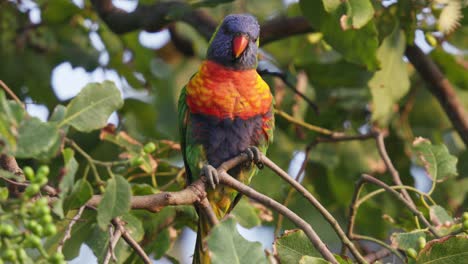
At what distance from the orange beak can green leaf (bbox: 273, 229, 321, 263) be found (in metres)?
1.26

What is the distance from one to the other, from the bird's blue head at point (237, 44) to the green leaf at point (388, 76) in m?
0.53

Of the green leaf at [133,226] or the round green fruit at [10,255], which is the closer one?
the round green fruit at [10,255]

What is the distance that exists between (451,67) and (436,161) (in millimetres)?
1189

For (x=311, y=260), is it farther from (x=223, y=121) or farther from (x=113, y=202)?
(x=223, y=121)

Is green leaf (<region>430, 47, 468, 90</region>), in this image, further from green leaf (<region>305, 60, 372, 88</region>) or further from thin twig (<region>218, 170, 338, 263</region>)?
thin twig (<region>218, 170, 338, 263</region>)

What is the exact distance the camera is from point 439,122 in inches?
150

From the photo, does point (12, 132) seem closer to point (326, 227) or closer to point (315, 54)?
point (326, 227)

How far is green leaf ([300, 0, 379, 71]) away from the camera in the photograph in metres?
2.80

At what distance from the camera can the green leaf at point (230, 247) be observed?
153 centimetres

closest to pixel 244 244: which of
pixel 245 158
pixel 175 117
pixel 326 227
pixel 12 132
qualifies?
pixel 12 132

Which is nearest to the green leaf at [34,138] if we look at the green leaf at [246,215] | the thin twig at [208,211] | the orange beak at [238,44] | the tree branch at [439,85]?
the thin twig at [208,211]

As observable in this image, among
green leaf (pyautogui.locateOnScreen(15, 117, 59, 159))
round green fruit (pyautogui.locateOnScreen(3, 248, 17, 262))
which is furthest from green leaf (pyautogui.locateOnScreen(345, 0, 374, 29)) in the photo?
round green fruit (pyautogui.locateOnScreen(3, 248, 17, 262))

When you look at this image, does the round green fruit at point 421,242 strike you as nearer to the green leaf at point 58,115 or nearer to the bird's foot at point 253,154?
the bird's foot at point 253,154

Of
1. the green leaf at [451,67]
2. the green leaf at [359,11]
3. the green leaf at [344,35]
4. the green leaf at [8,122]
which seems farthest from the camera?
the green leaf at [451,67]
